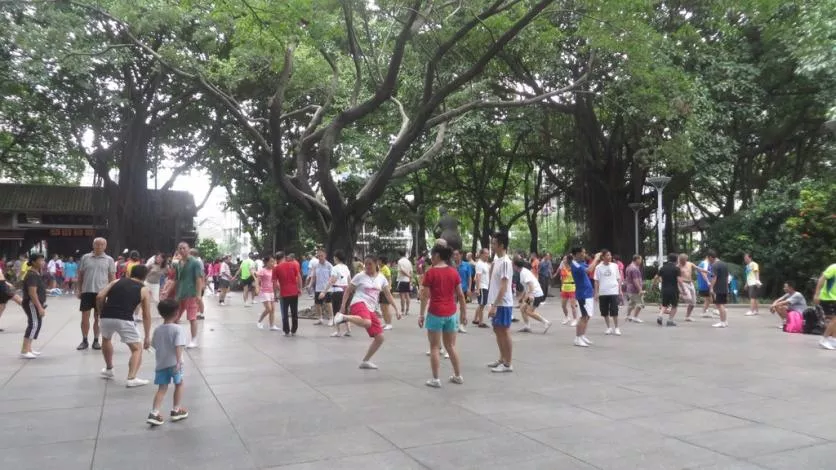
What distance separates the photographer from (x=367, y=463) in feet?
14.2

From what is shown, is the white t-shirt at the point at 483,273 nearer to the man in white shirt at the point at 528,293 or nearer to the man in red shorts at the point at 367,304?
the man in white shirt at the point at 528,293

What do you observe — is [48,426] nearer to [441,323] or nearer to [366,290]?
[441,323]

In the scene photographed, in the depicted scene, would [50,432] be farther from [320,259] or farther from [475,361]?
[320,259]

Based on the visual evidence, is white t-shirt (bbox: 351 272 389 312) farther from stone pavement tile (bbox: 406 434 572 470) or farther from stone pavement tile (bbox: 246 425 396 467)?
stone pavement tile (bbox: 406 434 572 470)

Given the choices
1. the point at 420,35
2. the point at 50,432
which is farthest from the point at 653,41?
the point at 50,432

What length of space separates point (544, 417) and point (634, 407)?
996 mm

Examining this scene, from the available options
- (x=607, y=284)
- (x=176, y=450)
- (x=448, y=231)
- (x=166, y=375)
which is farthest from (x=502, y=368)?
(x=448, y=231)

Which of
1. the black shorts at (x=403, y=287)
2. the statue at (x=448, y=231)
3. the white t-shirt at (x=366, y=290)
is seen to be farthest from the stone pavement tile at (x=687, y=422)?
the statue at (x=448, y=231)

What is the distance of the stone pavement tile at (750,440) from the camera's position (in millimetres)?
4582

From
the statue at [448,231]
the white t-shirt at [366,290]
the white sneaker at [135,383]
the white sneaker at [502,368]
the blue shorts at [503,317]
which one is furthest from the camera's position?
the statue at [448,231]

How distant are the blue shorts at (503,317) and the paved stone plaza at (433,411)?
0.63 meters

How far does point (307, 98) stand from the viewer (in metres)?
24.1

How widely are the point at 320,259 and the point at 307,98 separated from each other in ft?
40.6

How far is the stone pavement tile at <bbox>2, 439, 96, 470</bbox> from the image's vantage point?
427 centimetres
